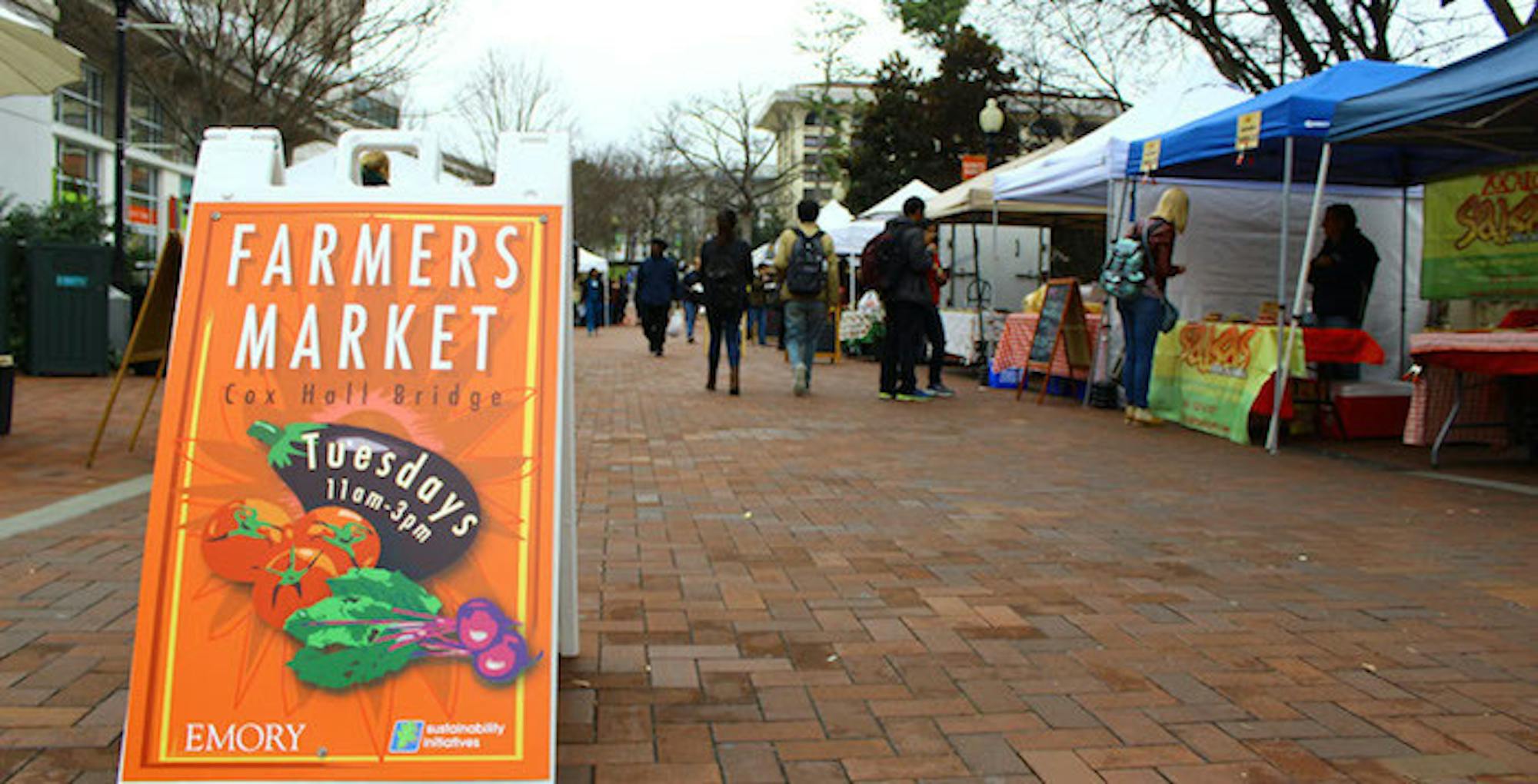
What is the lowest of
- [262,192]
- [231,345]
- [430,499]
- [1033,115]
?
[430,499]

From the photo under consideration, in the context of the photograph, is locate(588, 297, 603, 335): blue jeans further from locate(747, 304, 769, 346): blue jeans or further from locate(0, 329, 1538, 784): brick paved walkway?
locate(0, 329, 1538, 784): brick paved walkway

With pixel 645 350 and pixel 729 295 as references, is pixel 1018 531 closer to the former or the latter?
pixel 729 295

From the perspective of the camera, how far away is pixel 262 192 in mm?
2527

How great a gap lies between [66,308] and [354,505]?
1160 cm

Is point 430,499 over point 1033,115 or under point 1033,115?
under

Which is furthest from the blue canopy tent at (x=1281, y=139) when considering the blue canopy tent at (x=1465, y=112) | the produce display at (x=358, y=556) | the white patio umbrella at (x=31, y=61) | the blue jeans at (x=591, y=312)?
the blue jeans at (x=591, y=312)

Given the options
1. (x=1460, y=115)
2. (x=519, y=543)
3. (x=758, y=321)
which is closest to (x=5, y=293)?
(x=519, y=543)

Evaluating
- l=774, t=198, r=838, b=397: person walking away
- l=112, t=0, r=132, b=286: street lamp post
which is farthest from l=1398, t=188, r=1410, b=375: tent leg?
l=112, t=0, r=132, b=286: street lamp post

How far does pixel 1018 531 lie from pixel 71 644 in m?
3.54

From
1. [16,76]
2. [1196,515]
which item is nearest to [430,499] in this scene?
[1196,515]

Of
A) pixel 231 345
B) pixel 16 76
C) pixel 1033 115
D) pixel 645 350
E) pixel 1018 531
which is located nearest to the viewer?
pixel 231 345

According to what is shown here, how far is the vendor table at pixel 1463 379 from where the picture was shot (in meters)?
6.45

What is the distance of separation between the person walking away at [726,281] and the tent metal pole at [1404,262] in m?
5.86

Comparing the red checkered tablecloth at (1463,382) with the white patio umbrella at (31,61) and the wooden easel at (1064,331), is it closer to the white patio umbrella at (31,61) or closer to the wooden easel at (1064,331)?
the wooden easel at (1064,331)
